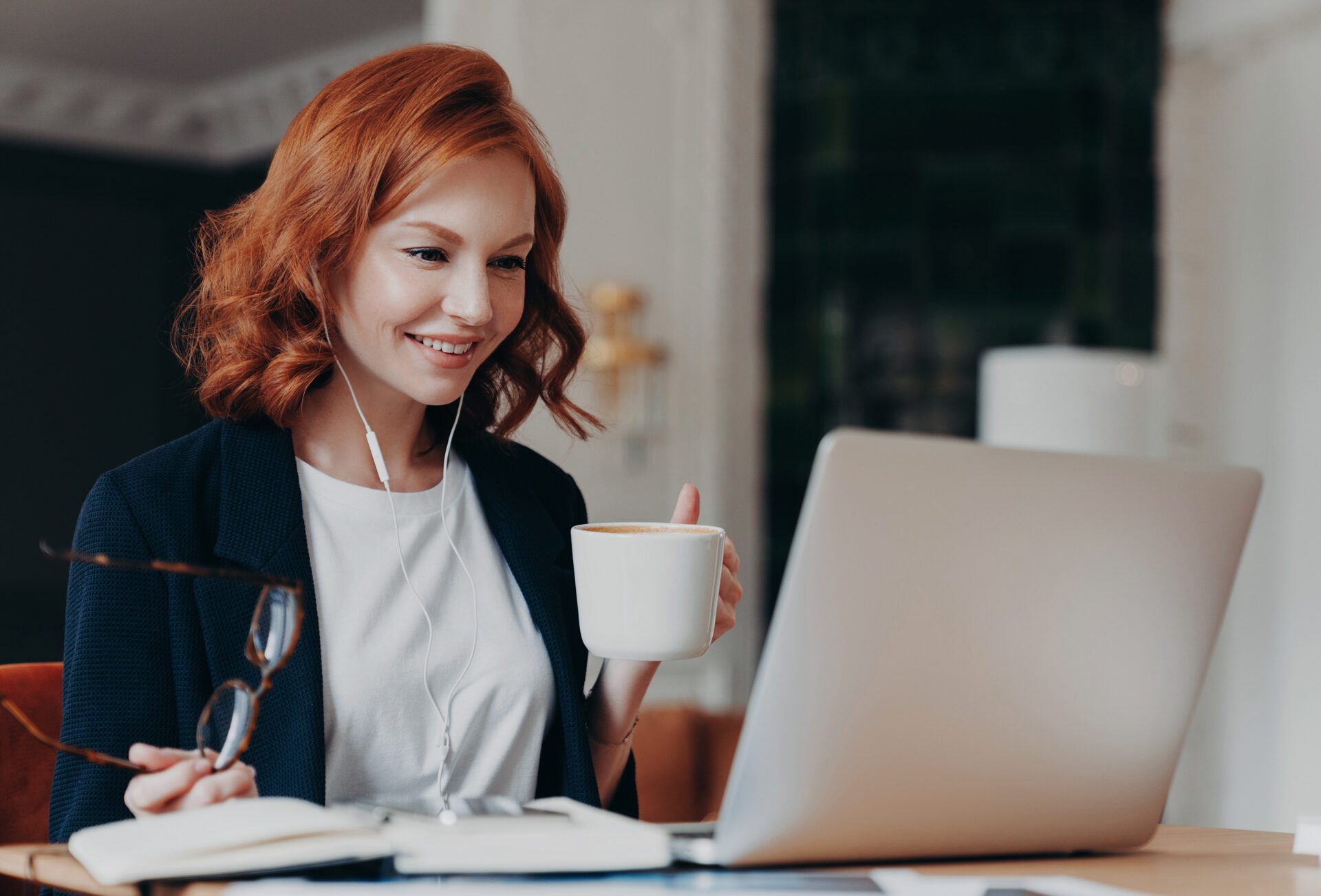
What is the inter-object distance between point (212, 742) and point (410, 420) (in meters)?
0.50

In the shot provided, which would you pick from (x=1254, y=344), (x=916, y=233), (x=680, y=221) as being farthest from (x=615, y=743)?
(x=1254, y=344)

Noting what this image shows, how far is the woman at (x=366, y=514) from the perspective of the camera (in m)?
1.04

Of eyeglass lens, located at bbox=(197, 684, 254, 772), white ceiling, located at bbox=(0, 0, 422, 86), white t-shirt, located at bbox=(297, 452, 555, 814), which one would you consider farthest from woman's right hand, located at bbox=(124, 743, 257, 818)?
Result: white ceiling, located at bbox=(0, 0, 422, 86)

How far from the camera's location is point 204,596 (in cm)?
105

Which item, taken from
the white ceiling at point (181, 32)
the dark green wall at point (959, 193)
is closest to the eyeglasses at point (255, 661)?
the white ceiling at point (181, 32)

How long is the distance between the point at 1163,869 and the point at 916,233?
3.03m

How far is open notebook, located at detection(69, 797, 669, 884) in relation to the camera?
26.3 inches

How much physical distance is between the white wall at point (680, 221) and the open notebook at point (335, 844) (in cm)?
284

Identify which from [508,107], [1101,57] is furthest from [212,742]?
[1101,57]

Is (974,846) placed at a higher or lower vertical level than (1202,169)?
lower

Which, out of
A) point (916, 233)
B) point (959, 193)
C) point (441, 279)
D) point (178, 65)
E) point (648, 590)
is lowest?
point (648, 590)

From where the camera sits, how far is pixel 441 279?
3.69ft

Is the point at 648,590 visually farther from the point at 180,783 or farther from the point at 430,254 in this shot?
the point at 430,254

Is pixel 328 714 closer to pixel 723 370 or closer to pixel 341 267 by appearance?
pixel 341 267
